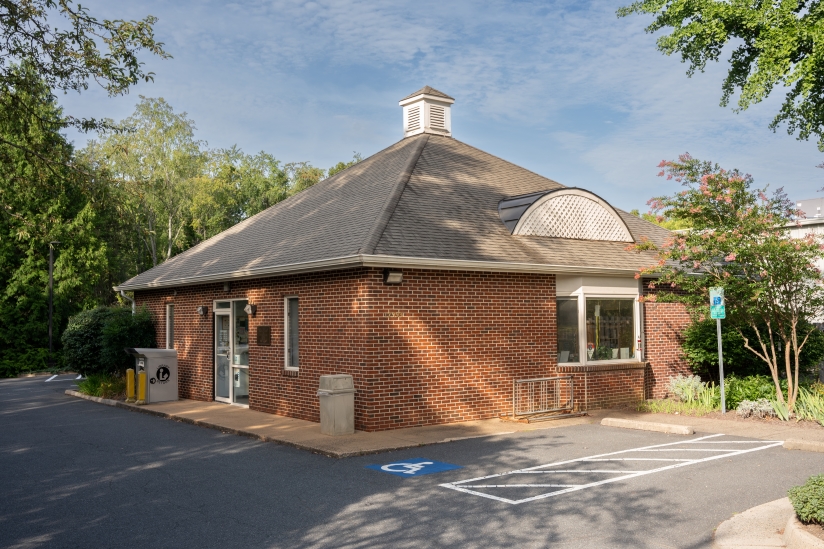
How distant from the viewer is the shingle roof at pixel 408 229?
13.1m

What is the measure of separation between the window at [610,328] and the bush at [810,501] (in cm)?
897

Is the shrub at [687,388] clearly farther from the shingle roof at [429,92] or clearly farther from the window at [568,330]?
the shingle roof at [429,92]

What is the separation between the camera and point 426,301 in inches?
515

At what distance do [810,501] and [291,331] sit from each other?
1051 cm

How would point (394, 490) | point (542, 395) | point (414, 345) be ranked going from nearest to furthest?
point (394, 490) → point (414, 345) → point (542, 395)

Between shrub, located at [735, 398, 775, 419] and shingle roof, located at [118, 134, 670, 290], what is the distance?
3.56 metres

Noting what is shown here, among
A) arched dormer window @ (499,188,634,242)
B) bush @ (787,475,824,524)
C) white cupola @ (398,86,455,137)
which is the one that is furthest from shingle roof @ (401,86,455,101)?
bush @ (787,475,824,524)

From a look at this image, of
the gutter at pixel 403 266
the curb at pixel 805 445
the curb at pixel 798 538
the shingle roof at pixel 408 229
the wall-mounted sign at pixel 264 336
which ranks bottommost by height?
the curb at pixel 805 445

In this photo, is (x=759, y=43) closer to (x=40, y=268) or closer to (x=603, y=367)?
(x=603, y=367)

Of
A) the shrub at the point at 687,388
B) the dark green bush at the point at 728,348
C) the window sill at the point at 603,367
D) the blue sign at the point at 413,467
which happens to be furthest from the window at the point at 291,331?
the dark green bush at the point at 728,348

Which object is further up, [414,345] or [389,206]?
[389,206]

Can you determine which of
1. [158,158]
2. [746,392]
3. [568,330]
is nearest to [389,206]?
[568,330]

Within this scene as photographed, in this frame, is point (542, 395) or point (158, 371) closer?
point (542, 395)

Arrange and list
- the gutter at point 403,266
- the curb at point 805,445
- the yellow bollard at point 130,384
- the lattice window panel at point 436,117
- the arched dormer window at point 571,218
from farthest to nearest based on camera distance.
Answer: the lattice window panel at point 436,117, the yellow bollard at point 130,384, the arched dormer window at point 571,218, the gutter at point 403,266, the curb at point 805,445
